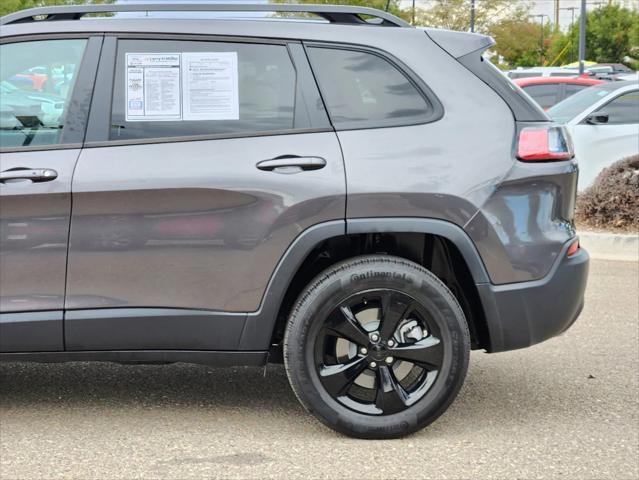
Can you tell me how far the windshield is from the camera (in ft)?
39.8

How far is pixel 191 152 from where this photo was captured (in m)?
4.03

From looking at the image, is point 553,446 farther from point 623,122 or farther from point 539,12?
point 539,12

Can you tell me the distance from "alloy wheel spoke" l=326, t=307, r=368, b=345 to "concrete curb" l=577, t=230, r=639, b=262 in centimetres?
553

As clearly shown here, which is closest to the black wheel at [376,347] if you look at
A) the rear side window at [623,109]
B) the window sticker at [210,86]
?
the window sticker at [210,86]

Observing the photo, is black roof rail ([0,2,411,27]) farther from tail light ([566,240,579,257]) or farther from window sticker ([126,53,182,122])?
tail light ([566,240,579,257])

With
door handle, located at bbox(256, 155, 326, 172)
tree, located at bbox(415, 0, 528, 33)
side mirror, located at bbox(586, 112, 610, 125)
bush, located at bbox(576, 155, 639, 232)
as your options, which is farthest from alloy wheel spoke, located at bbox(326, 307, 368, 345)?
tree, located at bbox(415, 0, 528, 33)

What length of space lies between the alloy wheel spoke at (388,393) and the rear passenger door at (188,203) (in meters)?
0.61

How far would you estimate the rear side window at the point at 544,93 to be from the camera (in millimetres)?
17703

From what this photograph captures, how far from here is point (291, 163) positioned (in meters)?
4.00

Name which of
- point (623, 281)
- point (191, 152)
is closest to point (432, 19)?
point (623, 281)

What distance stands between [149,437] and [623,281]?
489 centimetres

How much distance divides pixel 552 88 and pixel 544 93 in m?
0.17

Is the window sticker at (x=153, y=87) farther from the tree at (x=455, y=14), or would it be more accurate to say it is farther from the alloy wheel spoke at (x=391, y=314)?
the tree at (x=455, y=14)

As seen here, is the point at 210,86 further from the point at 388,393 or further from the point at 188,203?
the point at 388,393
